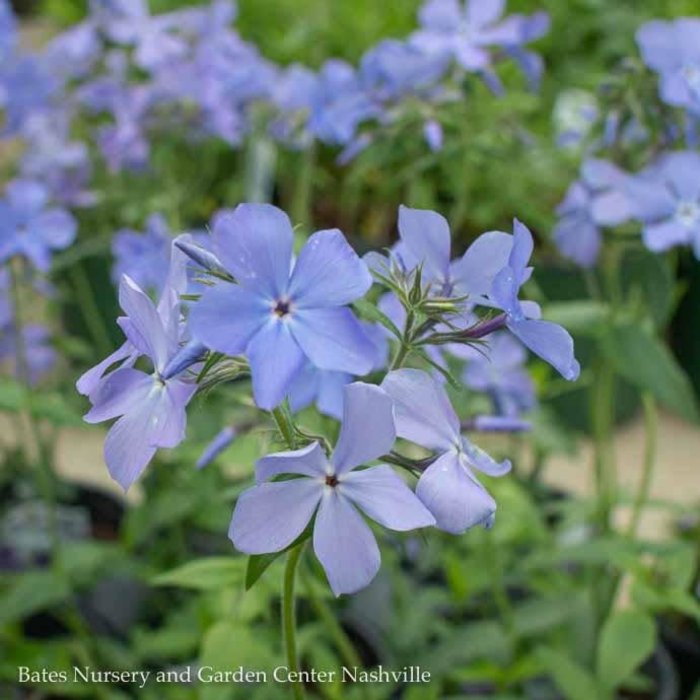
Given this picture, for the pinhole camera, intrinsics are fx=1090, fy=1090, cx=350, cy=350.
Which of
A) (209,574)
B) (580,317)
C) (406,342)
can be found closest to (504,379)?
(580,317)

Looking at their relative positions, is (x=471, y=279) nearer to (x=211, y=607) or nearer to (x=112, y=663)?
(x=211, y=607)

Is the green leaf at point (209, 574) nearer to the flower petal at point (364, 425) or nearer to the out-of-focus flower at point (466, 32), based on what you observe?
the flower petal at point (364, 425)

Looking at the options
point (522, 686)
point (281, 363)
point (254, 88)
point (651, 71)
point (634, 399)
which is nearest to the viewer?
point (281, 363)

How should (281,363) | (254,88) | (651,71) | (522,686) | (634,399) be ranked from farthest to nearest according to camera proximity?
(634,399)
(254,88)
(522,686)
(651,71)
(281,363)

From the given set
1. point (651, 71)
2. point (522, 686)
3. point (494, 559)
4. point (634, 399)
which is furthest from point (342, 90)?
point (634, 399)

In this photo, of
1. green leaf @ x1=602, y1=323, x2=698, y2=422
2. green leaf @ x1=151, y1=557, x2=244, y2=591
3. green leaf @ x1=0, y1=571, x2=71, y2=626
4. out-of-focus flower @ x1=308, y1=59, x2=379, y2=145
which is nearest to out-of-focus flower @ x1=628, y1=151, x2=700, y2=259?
green leaf @ x1=602, y1=323, x2=698, y2=422

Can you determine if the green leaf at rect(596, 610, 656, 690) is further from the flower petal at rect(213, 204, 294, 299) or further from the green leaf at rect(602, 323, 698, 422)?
the flower petal at rect(213, 204, 294, 299)

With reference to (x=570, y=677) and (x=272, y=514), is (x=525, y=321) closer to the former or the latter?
(x=272, y=514)
